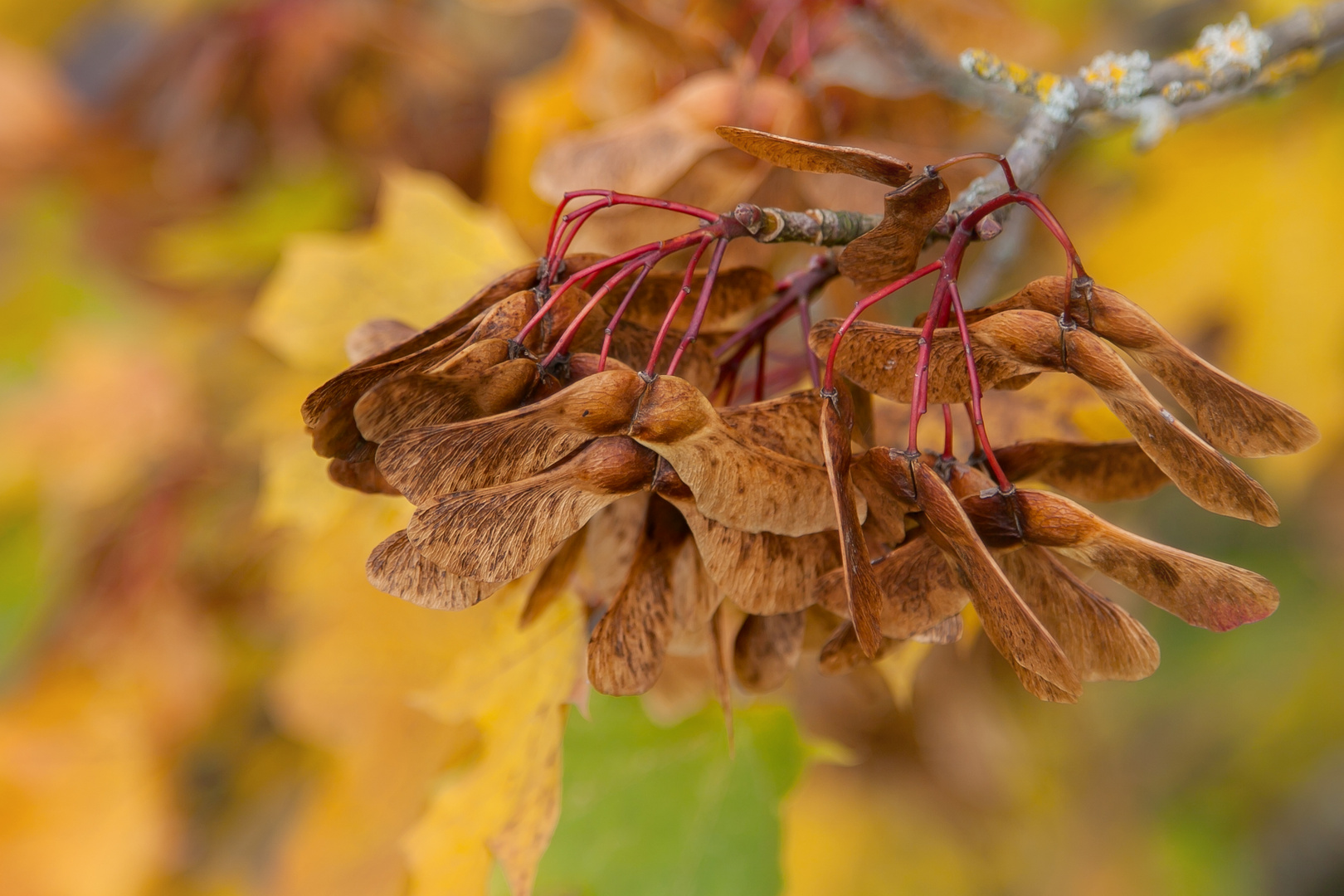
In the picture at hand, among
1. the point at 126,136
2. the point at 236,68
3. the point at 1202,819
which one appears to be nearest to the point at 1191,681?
the point at 1202,819

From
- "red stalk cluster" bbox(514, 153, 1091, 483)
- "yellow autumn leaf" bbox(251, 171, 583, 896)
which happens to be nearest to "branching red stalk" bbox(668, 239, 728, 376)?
"red stalk cluster" bbox(514, 153, 1091, 483)

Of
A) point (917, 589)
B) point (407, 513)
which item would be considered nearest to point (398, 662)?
point (407, 513)

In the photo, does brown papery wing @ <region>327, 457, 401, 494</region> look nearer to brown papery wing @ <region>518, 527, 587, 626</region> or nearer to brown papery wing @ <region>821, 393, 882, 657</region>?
brown papery wing @ <region>518, 527, 587, 626</region>

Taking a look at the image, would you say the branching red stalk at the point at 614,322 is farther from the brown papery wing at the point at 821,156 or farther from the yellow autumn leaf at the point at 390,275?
the yellow autumn leaf at the point at 390,275

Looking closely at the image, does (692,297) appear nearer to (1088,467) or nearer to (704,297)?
(704,297)

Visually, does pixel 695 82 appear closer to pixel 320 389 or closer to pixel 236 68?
pixel 320 389
